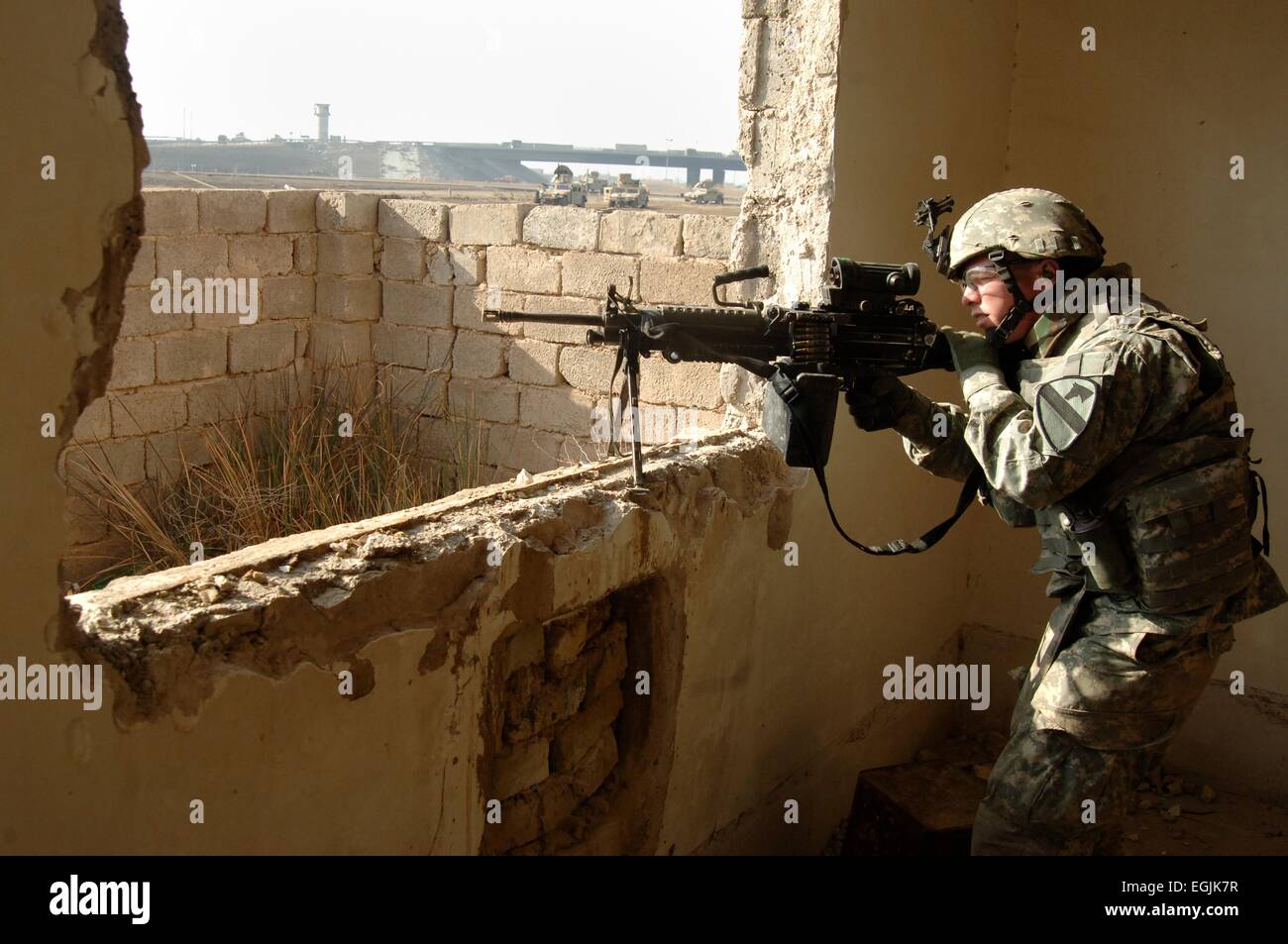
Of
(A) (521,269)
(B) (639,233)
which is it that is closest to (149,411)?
(A) (521,269)

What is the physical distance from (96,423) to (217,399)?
0.86m

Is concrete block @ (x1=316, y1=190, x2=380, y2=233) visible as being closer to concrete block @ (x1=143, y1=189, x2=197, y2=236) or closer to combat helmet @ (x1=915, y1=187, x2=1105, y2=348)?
concrete block @ (x1=143, y1=189, x2=197, y2=236)

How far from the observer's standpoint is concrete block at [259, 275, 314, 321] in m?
7.61

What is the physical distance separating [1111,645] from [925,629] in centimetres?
207

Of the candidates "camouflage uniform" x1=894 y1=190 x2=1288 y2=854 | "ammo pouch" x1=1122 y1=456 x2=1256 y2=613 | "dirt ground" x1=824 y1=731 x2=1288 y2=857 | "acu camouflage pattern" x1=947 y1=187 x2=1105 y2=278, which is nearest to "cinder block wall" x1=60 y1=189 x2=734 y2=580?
"dirt ground" x1=824 y1=731 x2=1288 y2=857

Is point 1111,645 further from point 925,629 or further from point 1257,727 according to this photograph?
point 1257,727

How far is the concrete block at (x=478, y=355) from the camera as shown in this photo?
743 cm

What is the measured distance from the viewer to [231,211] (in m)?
7.28

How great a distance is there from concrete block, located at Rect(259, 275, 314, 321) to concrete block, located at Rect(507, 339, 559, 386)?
154 centimetres

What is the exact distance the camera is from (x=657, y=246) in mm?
6559

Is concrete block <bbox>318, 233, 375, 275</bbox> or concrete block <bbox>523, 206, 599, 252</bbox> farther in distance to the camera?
concrete block <bbox>318, 233, 375, 275</bbox>

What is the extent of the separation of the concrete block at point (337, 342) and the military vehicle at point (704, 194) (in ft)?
42.1

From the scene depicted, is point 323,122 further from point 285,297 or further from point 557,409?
point 557,409

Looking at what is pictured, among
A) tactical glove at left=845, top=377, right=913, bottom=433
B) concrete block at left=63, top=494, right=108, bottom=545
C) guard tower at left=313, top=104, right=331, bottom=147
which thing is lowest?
concrete block at left=63, top=494, right=108, bottom=545
